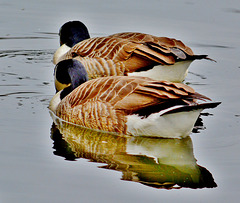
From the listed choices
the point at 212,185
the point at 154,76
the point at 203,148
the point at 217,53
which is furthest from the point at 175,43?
the point at 212,185

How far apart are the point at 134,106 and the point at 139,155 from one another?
2.90 feet

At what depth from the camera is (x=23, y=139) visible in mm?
9141

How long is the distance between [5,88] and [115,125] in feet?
9.84

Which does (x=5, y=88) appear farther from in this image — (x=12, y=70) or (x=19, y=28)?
(x=19, y=28)

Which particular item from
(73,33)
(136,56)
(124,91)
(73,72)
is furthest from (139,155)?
(73,33)

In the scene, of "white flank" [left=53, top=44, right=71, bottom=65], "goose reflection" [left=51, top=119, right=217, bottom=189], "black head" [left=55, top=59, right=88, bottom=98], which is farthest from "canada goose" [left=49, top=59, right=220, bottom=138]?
"white flank" [left=53, top=44, right=71, bottom=65]

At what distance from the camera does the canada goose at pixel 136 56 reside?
1205cm

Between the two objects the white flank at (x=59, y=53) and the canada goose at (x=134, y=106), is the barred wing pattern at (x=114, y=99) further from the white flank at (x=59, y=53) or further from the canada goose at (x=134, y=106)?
the white flank at (x=59, y=53)

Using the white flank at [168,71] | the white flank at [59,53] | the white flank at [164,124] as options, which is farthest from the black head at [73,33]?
the white flank at [164,124]

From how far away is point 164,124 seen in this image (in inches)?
364

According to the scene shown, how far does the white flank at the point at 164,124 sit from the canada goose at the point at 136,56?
2.78 meters

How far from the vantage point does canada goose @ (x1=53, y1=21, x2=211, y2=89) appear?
1205 cm

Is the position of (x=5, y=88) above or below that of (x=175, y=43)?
below

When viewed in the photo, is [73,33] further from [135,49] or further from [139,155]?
[139,155]
